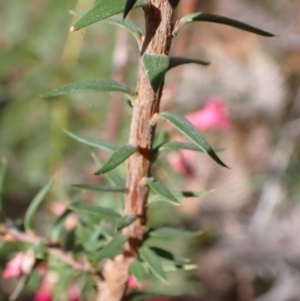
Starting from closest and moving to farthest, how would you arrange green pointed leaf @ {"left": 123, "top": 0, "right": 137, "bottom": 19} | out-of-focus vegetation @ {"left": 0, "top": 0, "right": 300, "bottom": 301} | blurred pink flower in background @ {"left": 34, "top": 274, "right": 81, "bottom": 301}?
green pointed leaf @ {"left": 123, "top": 0, "right": 137, "bottom": 19} → blurred pink flower in background @ {"left": 34, "top": 274, "right": 81, "bottom": 301} → out-of-focus vegetation @ {"left": 0, "top": 0, "right": 300, "bottom": 301}

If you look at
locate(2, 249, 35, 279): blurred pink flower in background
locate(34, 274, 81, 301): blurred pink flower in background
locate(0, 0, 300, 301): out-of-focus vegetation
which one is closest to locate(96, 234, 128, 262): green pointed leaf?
locate(2, 249, 35, 279): blurred pink flower in background

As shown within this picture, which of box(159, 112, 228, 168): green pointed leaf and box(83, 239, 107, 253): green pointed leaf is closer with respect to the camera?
box(159, 112, 228, 168): green pointed leaf

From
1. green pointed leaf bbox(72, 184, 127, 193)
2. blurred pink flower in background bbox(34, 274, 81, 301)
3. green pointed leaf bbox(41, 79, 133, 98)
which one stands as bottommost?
blurred pink flower in background bbox(34, 274, 81, 301)

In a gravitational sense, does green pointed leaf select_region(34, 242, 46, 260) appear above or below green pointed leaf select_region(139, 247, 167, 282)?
below

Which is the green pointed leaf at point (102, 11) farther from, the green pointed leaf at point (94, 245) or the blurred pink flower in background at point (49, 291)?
the blurred pink flower in background at point (49, 291)

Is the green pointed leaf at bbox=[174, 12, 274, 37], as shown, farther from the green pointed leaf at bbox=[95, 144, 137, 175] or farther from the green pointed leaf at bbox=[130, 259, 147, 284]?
the green pointed leaf at bbox=[130, 259, 147, 284]

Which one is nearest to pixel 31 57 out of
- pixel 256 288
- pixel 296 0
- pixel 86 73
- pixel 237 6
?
pixel 86 73

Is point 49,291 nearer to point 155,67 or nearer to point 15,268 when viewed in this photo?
point 15,268

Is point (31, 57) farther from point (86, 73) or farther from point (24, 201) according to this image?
point (24, 201)

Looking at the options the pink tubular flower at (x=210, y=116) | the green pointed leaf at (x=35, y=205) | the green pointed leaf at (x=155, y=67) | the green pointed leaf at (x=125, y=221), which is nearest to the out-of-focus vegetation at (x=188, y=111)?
the pink tubular flower at (x=210, y=116)
